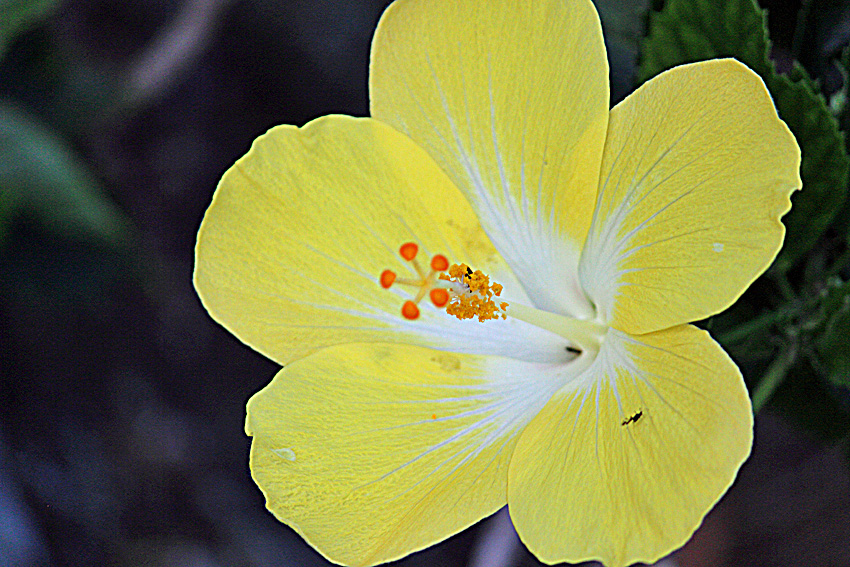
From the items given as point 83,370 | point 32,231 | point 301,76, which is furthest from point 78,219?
point 301,76

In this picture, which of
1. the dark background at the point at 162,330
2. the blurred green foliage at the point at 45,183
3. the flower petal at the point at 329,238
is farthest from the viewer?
the dark background at the point at 162,330

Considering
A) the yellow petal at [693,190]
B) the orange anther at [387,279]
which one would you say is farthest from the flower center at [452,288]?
the yellow petal at [693,190]

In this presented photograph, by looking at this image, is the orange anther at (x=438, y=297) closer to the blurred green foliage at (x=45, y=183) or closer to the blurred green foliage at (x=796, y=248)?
the blurred green foliage at (x=796, y=248)

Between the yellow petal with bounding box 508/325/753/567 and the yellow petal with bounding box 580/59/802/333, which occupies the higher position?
the yellow petal with bounding box 580/59/802/333

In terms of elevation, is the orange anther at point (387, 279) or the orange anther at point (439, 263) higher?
the orange anther at point (387, 279)

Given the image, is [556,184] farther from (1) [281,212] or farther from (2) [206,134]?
(2) [206,134]

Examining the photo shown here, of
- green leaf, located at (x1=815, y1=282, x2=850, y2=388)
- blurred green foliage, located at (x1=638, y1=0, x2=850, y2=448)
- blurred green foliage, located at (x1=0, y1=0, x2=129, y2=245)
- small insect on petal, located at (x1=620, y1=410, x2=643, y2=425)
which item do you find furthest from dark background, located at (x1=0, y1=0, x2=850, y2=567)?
small insect on petal, located at (x1=620, y1=410, x2=643, y2=425)

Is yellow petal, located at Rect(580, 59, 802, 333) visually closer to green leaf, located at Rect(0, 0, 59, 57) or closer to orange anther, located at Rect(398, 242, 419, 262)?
orange anther, located at Rect(398, 242, 419, 262)
